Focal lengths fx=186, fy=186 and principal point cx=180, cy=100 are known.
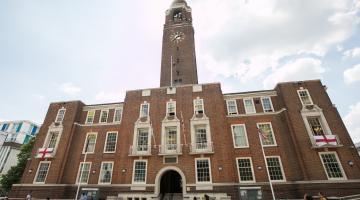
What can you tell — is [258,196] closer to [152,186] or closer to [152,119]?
[152,186]

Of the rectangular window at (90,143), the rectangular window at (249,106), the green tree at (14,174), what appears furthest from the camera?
the green tree at (14,174)

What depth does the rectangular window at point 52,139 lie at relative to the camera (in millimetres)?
29100

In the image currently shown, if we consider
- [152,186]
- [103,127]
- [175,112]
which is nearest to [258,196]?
[152,186]

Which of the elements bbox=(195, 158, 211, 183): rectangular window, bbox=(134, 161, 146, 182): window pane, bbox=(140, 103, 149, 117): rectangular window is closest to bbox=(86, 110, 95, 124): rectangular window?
bbox=(140, 103, 149, 117): rectangular window

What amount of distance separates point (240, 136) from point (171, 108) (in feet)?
34.4

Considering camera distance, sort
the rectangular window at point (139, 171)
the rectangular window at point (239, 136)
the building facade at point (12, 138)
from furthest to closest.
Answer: the building facade at point (12, 138) < the rectangular window at point (239, 136) < the rectangular window at point (139, 171)

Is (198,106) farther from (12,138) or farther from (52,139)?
(12,138)

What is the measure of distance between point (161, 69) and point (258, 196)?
29.8 metres

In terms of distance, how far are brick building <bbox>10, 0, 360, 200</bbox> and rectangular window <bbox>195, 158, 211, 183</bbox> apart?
12 centimetres

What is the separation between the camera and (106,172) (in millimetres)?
26016

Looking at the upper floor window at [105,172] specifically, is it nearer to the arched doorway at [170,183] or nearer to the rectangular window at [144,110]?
the arched doorway at [170,183]

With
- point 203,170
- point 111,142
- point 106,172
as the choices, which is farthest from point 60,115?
point 203,170

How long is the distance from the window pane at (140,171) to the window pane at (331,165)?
70.4 ft

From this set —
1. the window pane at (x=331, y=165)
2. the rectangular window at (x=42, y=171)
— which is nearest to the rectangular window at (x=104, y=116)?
the rectangular window at (x=42, y=171)
